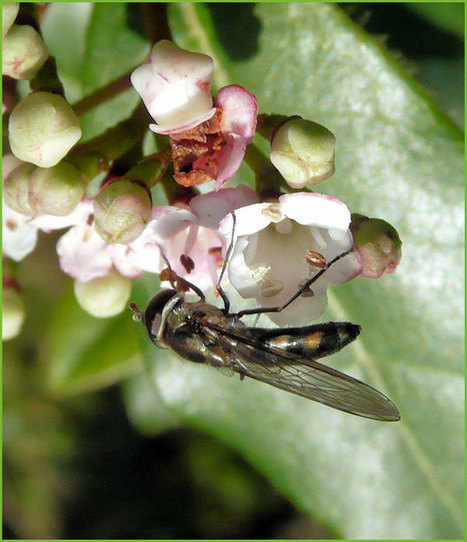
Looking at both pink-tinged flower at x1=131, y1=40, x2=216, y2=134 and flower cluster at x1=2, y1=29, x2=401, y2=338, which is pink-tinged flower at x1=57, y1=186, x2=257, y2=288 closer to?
flower cluster at x1=2, y1=29, x2=401, y2=338

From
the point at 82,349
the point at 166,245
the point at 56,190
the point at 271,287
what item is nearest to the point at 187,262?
the point at 166,245

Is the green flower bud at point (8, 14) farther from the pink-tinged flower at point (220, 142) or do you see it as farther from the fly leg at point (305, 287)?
the fly leg at point (305, 287)

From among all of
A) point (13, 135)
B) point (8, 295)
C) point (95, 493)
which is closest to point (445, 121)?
point (13, 135)

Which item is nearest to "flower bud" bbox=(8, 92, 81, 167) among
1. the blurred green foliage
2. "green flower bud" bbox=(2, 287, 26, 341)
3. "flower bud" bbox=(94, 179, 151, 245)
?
"flower bud" bbox=(94, 179, 151, 245)

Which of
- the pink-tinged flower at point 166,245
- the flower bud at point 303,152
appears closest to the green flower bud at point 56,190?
the pink-tinged flower at point 166,245

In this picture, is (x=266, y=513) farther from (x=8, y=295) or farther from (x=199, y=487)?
(x=8, y=295)
